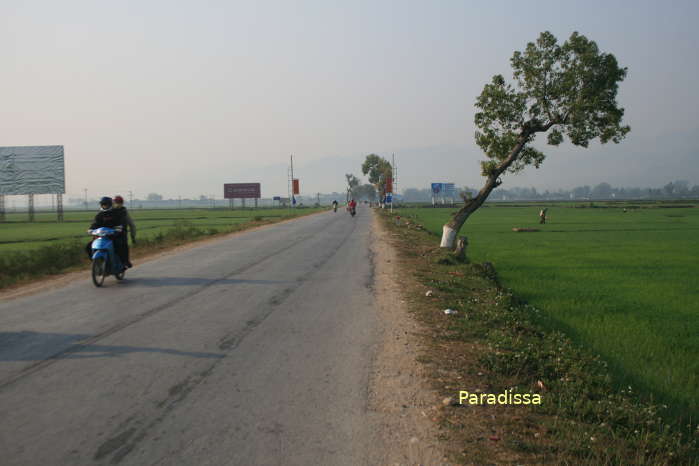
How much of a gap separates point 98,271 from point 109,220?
120cm

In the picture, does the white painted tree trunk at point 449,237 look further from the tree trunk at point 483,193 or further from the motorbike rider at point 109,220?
the motorbike rider at point 109,220

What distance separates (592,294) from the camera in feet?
33.6

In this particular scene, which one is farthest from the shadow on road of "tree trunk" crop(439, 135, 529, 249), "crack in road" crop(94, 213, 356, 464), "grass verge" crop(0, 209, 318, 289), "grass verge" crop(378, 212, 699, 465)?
"tree trunk" crop(439, 135, 529, 249)

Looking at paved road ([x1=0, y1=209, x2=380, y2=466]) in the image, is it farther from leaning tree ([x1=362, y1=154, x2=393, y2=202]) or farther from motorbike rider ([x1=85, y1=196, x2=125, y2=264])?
leaning tree ([x1=362, y1=154, x2=393, y2=202])

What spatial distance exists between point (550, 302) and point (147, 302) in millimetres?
7944

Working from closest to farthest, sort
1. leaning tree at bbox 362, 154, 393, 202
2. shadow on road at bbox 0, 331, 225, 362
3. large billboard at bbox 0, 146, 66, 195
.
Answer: shadow on road at bbox 0, 331, 225, 362
large billboard at bbox 0, 146, 66, 195
leaning tree at bbox 362, 154, 393, 202

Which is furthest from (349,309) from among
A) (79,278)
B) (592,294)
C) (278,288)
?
(79,278)

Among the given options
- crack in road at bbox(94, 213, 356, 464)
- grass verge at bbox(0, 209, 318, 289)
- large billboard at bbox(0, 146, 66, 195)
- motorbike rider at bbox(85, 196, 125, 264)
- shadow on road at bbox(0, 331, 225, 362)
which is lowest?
crack in road at bbox(94, 213, 356, 464)

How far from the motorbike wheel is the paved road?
20.3 inches

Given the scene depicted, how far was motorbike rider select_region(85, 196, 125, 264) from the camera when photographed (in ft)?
33.7

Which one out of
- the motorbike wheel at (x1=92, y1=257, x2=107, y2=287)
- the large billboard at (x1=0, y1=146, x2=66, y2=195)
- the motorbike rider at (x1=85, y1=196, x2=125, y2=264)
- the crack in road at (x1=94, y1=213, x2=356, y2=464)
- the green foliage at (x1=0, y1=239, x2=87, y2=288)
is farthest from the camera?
the large billboard at (x1=0, y1=146, x2=66, y2=195)

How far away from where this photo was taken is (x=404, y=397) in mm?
4297

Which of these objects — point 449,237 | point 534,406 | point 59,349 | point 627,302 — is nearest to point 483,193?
point 449,237

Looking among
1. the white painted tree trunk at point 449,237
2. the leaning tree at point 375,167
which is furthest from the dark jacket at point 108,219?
the leaning tree at point 375,167
